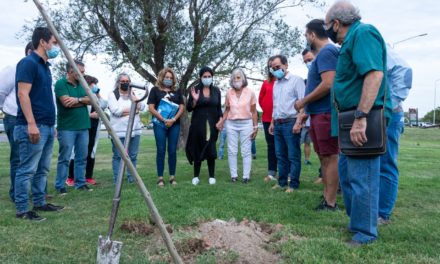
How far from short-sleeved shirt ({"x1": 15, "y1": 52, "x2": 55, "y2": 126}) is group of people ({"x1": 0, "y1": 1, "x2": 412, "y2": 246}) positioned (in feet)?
0.04

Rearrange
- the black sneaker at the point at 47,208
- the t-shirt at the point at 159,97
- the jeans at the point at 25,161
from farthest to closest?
the t-shirt at the point at 159,97 < the black sneaker at the point at 47,208 < the jeans at the point at 25,161

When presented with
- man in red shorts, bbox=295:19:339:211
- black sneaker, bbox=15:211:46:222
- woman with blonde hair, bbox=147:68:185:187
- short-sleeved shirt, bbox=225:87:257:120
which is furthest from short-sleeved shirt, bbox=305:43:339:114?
black sneaker, bbox=15:211:46:222

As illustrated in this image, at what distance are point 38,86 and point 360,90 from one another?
11.6ft

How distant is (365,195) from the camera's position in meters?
3.55

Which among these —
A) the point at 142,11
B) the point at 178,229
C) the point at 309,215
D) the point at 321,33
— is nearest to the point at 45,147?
the point at 178,229

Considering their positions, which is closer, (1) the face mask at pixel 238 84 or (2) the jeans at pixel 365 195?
(2) the jeans at pixel 365 195

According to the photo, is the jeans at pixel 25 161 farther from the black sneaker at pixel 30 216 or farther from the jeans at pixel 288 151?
the jeans at pixel 288 151

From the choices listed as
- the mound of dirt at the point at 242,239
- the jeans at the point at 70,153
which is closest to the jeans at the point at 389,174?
the mound of dirt at the point at 242,239

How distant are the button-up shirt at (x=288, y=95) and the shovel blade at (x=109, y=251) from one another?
3773mm

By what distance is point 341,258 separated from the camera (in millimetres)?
3236

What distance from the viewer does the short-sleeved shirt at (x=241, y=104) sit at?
7230mm

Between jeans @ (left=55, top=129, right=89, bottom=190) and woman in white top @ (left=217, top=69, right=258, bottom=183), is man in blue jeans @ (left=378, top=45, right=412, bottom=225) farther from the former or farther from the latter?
jeans @ (left=55, top=129, right=89, bottom=190)

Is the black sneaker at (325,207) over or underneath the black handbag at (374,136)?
underneath

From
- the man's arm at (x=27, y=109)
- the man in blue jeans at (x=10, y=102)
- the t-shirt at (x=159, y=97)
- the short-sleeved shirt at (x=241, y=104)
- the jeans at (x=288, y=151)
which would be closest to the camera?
the man's arm at (x=27, y=109)
